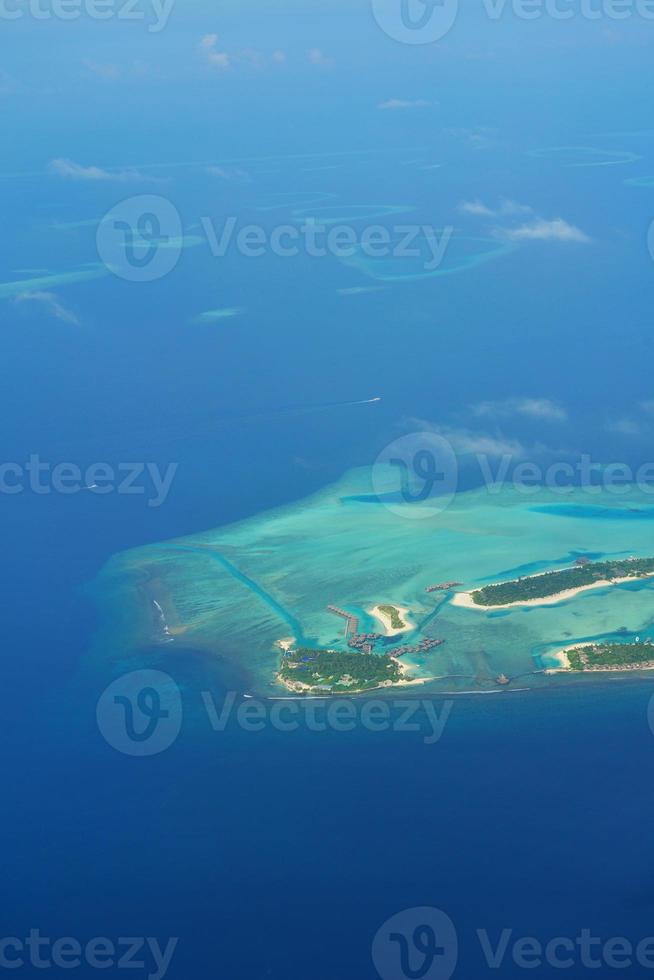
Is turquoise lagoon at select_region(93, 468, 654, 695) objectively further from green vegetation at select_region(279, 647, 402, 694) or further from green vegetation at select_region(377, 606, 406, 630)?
green vegetation at select_region(279, 647, 402, 694)

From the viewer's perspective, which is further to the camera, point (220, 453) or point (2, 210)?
point (2, 210)

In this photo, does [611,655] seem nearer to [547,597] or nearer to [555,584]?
[547,597]

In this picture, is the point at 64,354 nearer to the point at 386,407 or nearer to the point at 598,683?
the point at 386,407

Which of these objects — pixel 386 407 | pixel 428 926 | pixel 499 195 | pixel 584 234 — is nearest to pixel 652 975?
pixel 428 926

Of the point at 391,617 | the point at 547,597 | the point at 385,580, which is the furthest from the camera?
the point at 385,580

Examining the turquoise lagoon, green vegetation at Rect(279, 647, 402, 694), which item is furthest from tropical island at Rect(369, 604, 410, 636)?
green vegetation at Rect(279, 647, 402, 694)

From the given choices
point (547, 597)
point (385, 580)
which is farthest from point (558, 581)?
point (385, 580)
